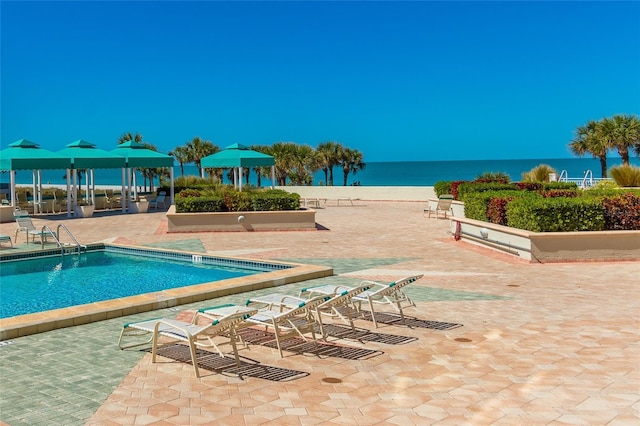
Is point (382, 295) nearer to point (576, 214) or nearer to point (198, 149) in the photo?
point (576, 214)

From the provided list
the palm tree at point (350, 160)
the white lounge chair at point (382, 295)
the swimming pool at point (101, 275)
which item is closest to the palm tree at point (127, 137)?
the palm tree at point (350, 160)

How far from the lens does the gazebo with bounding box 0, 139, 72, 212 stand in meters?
22.6

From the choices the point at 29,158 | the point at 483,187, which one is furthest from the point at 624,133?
Result: the point at 29,158

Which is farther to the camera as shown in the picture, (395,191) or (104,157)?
(395,191)

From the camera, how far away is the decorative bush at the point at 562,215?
41.5ft

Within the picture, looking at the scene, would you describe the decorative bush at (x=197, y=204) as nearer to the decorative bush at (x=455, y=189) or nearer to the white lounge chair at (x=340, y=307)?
the decorative bush at (x=455, y=189)

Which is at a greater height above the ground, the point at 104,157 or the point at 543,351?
the point at 104,157

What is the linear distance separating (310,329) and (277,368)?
93 cm

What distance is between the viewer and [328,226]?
792 inches

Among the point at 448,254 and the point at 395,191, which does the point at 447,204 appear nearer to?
the point at 448,254

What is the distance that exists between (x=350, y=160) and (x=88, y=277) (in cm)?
4458

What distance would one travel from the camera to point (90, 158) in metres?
24.4

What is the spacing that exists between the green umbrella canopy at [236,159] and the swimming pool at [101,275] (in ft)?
33.6

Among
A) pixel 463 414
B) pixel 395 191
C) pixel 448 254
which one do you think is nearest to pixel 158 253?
pixel 448 254
